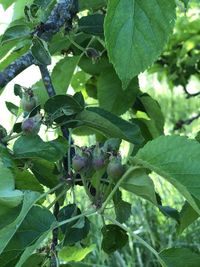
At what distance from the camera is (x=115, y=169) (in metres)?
0.73

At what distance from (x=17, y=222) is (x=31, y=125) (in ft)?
0.44

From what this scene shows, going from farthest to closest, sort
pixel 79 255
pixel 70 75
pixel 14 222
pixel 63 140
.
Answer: pixel 70 75
pixel 79 255
pixel 63 140
pixel 14 222

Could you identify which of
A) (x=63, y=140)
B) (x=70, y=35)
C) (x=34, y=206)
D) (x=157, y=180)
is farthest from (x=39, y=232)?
(x=157, y=180)

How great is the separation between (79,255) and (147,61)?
1.16 ft

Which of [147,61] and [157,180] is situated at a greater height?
[147,61]

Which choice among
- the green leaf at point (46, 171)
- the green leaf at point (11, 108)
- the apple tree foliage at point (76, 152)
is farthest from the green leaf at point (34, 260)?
the green leaf at point (11, 108)

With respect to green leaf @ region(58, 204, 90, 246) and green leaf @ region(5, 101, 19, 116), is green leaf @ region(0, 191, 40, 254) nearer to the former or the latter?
green leaf @ region(58, 204, 90, 246)

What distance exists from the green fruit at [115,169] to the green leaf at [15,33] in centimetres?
21

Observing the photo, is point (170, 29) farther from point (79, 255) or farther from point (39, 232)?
point (79, 255)

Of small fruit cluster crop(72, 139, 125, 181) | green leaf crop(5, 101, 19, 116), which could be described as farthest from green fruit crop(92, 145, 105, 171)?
green leaf crop(5, 101, 19, 116)

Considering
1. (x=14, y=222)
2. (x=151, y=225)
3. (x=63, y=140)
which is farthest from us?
(x=151, y=225)

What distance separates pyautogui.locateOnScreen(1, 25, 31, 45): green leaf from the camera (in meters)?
0.80

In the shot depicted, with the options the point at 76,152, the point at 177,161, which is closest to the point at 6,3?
the point at 76,152

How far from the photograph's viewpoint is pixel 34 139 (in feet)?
2.56
